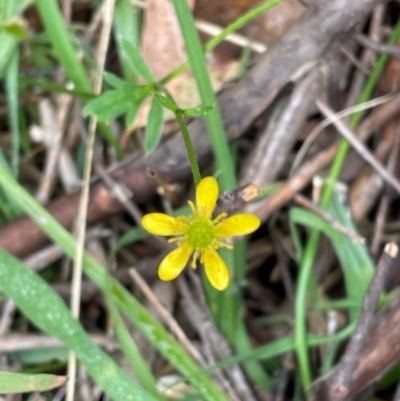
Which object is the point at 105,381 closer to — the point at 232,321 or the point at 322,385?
the point at 232,321

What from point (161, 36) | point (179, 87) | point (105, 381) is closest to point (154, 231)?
point (105, 381)

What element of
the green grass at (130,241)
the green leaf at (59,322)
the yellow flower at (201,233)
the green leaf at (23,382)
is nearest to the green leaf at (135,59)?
the green grass at (130,241)

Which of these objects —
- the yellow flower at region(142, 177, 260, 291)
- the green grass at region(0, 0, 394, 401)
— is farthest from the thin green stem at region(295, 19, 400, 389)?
the yellow flower at region(142, 177, 260, 291)

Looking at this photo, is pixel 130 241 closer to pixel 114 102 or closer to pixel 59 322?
pixel 59 322

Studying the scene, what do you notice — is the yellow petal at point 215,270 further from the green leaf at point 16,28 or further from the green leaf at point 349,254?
the green leaf at point 16,28

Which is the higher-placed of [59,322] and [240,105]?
[240,105]

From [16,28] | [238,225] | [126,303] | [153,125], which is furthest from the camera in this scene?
[16,28]

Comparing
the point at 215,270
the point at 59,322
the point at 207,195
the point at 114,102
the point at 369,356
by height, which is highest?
the point at 114,102

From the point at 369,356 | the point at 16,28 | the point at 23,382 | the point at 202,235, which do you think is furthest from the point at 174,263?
the point at 16,28
